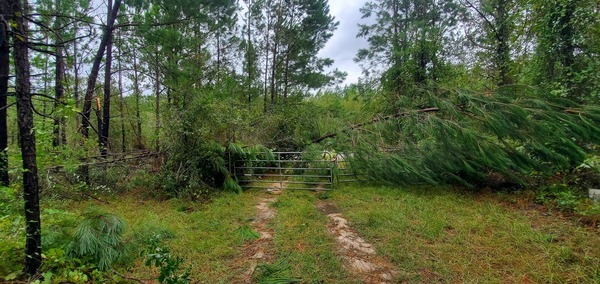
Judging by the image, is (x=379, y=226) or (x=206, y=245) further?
(x=379, y=226)

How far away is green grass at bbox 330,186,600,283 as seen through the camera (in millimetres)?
2254

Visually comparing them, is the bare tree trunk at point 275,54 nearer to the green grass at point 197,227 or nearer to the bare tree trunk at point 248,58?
the bare tree trunk at point 248,58

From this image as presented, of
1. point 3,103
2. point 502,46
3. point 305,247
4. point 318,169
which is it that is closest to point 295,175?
point 318,169

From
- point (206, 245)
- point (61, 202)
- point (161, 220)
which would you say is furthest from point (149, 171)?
point (206, 245)

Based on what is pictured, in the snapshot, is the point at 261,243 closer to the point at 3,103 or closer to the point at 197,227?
the point at 197,227

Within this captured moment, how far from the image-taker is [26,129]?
1.72 meters

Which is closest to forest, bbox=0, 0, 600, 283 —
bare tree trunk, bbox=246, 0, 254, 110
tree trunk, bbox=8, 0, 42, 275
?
tree trunk, bbox=8, 0, 42, 275

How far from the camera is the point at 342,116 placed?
7.36 metres

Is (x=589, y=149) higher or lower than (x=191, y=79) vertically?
lower

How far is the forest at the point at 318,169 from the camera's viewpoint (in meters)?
2.27

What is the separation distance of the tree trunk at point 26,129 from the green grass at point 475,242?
3.04 metres

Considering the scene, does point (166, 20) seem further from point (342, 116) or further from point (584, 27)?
point (584, 27)

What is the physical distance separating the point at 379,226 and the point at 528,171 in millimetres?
3277

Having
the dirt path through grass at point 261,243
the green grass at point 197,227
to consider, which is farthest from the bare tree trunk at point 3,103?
the dirt path through grass at point 261,243
